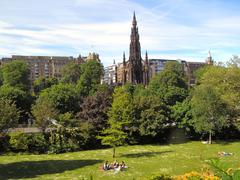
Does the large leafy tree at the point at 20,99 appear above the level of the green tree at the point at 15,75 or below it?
below

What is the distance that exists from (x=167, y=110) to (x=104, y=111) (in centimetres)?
1061

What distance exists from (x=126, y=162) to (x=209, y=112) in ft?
62.4

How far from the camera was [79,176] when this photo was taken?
98.9ft

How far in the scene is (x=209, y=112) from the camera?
167 feet

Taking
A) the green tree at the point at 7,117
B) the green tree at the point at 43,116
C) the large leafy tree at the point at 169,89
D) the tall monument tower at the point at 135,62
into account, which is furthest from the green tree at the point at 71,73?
the green tree at the point at 7,117

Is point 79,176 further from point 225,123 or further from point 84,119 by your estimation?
point 225,123

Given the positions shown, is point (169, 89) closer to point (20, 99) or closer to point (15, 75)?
point (20, 99)

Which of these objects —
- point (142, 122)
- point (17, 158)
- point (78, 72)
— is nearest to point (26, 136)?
point (17, 158)

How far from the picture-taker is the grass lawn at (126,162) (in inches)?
1238

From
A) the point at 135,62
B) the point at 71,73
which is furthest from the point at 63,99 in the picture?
the point at 71,73

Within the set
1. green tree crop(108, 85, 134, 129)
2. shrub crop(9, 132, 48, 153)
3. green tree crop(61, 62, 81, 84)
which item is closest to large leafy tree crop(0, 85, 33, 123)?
shrub crop(9, 132, 48, 153)

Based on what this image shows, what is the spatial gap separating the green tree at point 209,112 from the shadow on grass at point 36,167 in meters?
19.5

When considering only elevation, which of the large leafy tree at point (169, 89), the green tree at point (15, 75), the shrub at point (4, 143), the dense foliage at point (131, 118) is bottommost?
the shrub at point (4, 143)

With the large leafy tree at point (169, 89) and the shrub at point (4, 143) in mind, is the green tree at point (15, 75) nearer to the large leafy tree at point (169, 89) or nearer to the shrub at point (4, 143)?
the large leafy tree at point (169, 89)
